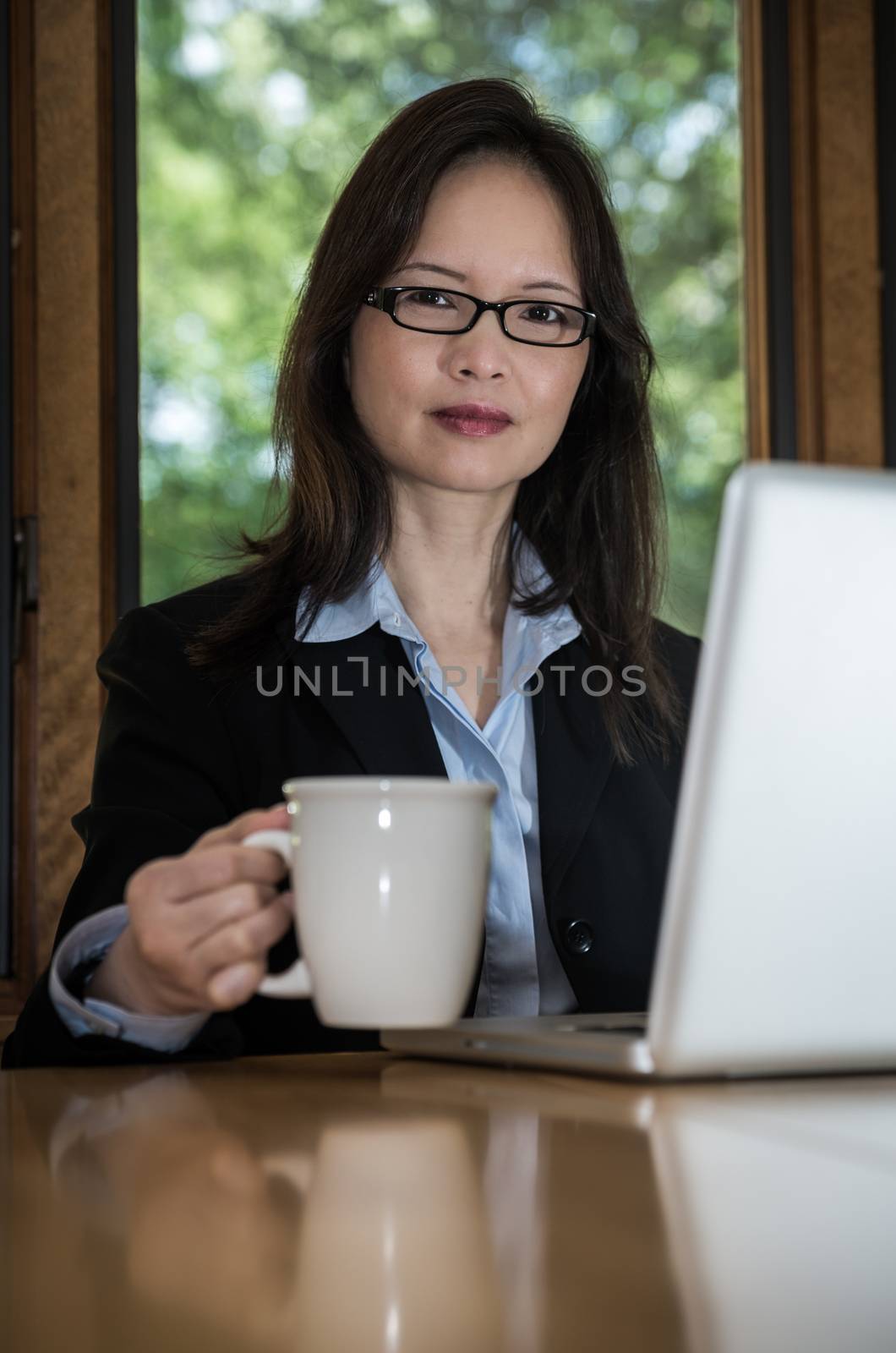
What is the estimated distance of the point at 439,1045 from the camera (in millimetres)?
834

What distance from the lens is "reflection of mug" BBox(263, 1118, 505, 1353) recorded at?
0.34 m

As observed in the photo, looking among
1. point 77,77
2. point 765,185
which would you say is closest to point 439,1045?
point 77,77

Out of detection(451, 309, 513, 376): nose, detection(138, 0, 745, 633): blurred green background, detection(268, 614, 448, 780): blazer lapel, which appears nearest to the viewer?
detection(268, 614, 448, 780): blazer lapel

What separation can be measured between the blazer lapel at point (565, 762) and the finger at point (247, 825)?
1.93 feet

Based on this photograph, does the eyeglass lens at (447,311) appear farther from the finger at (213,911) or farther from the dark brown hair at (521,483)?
the finger at (213,911)

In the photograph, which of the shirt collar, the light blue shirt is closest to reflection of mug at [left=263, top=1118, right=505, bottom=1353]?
the light blue shirt

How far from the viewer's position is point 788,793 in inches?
24.1

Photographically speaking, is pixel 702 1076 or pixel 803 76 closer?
pixel 702 1076

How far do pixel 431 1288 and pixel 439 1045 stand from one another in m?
0.47

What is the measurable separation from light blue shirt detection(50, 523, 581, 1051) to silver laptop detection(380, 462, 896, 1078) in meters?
0.65

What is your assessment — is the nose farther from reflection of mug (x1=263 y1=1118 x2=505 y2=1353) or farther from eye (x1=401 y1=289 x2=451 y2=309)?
reflection of mug (x1=263 y1=1118 x2=505 y2=1353)

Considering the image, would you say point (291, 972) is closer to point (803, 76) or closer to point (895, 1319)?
point (895, 1319)

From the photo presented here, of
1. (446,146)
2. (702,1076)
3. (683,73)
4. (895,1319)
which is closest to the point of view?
(895,1319)

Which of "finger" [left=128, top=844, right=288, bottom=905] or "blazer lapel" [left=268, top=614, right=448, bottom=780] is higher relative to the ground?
"blazer lapel" [left=268, top=614, right=448, bottom=780]
